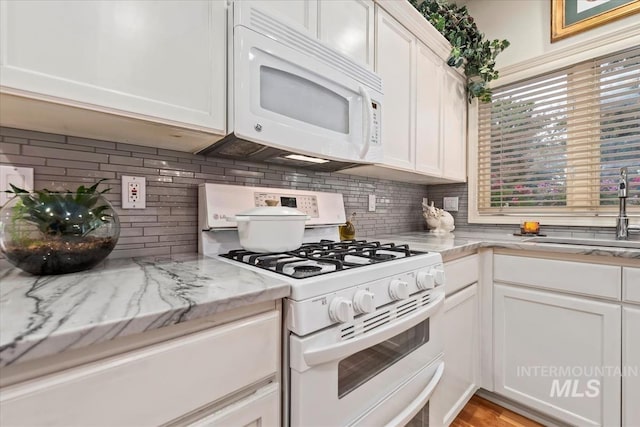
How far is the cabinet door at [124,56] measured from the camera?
0.65 m

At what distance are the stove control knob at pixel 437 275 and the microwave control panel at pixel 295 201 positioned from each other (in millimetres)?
615

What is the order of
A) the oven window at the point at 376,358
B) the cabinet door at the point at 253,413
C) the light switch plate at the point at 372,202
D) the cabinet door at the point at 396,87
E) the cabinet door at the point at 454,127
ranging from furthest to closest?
1. the cabinet door at the point at 454,127
2. the light switch plate at the point at 372,202
3. the cabinet door at the point at 396,87
4. the oven window at the point at 376,358
5. the cabinet door at the point at 253,413

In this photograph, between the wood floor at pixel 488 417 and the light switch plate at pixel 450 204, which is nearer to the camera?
the wood floor at pixel 488 417

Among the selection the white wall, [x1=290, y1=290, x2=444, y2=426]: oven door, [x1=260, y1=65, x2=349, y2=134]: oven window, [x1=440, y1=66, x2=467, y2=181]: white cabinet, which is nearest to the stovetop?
[x1=290, y1=290, x2=444, y2=426]: oven door

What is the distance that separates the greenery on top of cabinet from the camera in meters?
1.97

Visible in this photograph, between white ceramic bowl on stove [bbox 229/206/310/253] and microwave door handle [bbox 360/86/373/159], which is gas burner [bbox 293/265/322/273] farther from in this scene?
microwave door handle [bbox 360/86/373/159]

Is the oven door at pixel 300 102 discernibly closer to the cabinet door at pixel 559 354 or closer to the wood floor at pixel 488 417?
the cabinet door at pixel 559 354

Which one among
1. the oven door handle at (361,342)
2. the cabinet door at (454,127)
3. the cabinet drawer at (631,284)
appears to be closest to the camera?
the oven door handle at (361,342)

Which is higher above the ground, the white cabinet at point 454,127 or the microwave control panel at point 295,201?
the white cabinet at point 454,127

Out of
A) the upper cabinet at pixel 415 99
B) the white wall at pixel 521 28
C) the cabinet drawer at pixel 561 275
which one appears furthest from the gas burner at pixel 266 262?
the white wall at pixel 521 28

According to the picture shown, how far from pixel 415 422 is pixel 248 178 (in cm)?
119

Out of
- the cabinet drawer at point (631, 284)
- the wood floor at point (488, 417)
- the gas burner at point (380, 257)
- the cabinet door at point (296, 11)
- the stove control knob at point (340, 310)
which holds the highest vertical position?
the cabinet door at point (296, 11)

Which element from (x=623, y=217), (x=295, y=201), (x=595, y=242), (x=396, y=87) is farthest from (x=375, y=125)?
(x=623, y=217)

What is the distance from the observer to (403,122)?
1.69 meters
